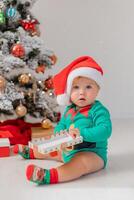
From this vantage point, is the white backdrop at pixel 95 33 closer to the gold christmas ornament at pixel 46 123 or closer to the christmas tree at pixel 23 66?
the christmas tree at pixel 23 66

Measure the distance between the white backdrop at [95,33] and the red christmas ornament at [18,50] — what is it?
0.68m

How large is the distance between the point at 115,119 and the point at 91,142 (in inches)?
52.2

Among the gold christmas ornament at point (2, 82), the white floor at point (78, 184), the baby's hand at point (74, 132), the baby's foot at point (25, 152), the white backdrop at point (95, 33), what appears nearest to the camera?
the white floor at point (78, 184)

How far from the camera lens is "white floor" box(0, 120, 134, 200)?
53.7 inches

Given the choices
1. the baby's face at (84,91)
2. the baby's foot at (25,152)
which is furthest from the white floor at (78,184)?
the baby's face at (84,91)

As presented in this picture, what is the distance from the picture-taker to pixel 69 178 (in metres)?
1.48

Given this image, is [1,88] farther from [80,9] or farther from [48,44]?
[80,9]

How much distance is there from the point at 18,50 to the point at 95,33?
85cm

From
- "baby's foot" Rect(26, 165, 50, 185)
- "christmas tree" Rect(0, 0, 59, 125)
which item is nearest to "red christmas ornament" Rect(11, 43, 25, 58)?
"christmas tree" Rect(0, 0, 59, 125)

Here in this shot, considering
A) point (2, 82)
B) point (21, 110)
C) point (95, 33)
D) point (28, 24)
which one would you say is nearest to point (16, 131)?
point (21, 110)

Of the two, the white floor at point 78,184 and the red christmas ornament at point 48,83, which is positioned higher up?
the red christmas ornament at point 48,83

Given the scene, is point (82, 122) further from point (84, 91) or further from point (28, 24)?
point (28, 24)

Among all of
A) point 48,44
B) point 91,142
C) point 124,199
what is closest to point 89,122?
point 91,142

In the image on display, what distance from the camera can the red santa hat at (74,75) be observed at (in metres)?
1.58
